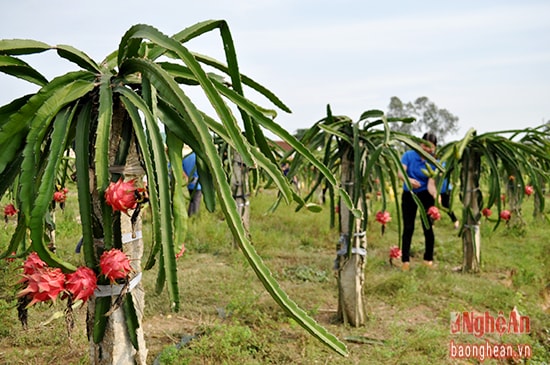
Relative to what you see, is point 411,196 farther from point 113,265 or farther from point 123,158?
point 113,265

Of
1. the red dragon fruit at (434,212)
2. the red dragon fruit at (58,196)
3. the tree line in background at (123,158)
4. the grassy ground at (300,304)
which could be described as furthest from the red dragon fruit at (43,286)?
the red dragon fruit at (434,212)

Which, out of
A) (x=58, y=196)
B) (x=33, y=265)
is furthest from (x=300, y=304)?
(x=33, y=265)

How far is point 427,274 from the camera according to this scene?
410 centimetres

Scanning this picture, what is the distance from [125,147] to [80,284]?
391 mm

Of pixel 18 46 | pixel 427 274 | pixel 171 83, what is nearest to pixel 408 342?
pixel 427 274

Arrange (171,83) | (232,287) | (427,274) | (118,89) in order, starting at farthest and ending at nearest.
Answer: (427,274), (232,287), (118,89), (171,83)

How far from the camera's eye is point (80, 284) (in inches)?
41.0

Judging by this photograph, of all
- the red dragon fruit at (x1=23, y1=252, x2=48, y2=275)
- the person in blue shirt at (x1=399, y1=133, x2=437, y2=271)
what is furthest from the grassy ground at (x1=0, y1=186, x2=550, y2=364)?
the red dragon fruit at (x1=23, y1=252, x2=48, y2=275)

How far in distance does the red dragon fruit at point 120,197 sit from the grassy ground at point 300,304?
0.56 meters

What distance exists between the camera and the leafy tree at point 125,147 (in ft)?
3.26

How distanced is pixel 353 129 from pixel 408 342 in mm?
1263

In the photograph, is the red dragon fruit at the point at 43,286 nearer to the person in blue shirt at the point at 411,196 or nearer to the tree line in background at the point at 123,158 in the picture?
the tree line in background at the point at 123,158

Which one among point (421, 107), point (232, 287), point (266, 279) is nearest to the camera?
point (266, 279)

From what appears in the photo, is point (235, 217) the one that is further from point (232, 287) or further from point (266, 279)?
point (232, 287)
